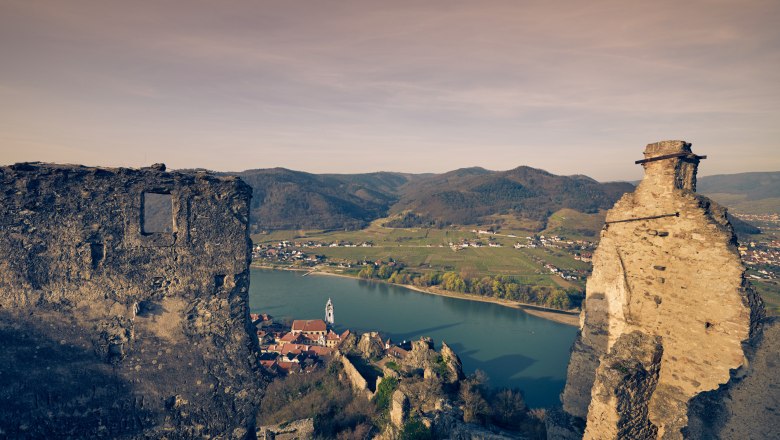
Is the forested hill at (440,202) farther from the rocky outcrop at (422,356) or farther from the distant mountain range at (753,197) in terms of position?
the rocky outcrop at (422,356)

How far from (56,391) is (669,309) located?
33.8 feet

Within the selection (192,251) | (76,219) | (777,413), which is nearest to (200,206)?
(192,251)

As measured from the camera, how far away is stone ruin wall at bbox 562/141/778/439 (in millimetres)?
6199

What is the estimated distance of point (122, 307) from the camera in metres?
6.62

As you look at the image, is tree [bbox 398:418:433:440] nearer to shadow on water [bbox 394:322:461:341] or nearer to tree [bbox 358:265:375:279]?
shadow on water [bbox 394:322:461:341]

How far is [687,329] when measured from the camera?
6578 mm

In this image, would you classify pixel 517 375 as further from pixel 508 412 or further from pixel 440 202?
pixel 440 202

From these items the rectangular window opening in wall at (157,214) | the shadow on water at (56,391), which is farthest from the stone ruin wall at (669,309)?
the rectangular window opening in wall at (157,214)

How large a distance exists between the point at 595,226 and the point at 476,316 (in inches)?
2639

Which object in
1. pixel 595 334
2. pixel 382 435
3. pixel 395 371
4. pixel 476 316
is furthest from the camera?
pixel 476 316

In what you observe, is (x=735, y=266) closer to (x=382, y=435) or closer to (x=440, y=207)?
(x=382, y=435)

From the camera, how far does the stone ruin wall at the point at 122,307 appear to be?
20.2 ft

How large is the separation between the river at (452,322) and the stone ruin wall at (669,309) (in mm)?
25550

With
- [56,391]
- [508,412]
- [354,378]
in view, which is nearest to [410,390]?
[508,412]
